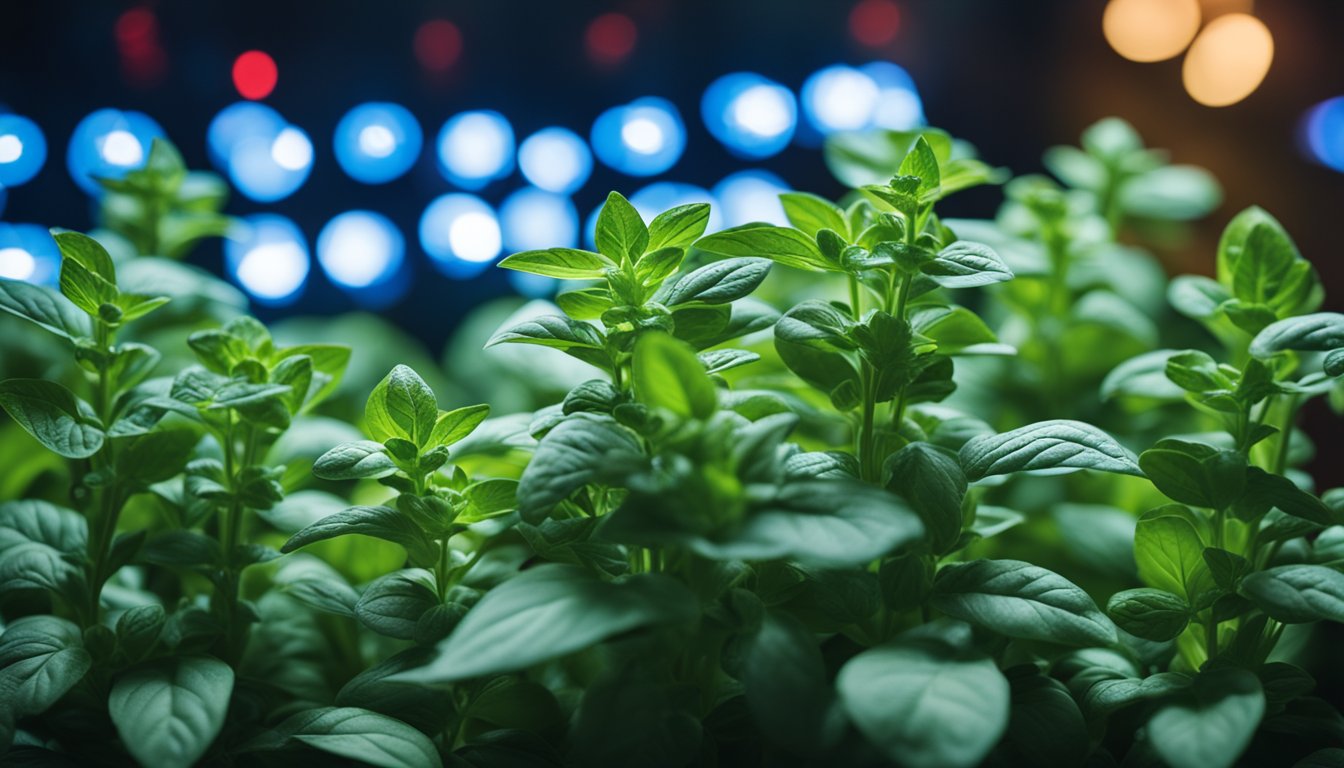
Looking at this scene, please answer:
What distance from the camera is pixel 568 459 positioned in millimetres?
525

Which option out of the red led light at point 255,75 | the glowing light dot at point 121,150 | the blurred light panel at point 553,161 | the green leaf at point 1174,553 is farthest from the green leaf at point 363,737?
the red led light at point 255,75

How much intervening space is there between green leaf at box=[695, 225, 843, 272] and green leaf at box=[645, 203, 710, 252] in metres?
0.01

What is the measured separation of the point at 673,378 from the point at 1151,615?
32 cm

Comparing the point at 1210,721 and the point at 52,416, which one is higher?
the point at 52,416

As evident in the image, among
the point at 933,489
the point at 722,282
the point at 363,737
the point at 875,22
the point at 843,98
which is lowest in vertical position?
the point at 363,737

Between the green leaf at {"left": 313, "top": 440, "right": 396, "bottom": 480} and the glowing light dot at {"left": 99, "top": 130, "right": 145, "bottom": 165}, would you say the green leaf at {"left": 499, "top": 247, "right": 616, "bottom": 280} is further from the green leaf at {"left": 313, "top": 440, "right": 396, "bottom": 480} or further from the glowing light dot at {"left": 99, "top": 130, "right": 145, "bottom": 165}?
the glowing light dot at {"left": 99, "top": 130, "right": 145, "bottom": 165}

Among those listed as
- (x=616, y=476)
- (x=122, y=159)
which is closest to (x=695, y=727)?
(x=616, y=476)

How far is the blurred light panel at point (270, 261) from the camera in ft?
4.29

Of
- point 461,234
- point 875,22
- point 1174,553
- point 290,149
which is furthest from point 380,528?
point 875,22

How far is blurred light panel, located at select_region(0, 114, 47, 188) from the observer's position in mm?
1265

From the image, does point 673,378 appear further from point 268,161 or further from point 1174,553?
point 268,161

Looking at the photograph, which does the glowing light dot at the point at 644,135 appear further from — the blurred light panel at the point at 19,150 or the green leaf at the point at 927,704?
the green leaf at the point at 927,704

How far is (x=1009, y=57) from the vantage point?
1.41 metres

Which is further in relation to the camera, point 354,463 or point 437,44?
point 437,44
